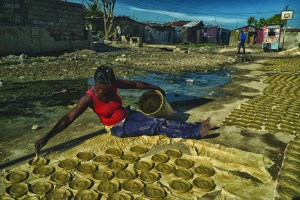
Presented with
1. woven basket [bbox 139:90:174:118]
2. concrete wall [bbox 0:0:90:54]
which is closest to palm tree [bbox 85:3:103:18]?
concrete wall [bbox 0:0:90:54]

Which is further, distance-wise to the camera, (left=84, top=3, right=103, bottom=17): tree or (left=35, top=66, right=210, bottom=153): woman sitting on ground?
(left=84, top=3, right=103, bottom=17): tree

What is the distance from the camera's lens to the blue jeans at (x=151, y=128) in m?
4.11

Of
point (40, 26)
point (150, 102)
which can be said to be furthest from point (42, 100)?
point (40, 26)

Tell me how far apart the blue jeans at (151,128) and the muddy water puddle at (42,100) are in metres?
1.10

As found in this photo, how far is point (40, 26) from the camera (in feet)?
56.8

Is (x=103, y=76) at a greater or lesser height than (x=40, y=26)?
lesser

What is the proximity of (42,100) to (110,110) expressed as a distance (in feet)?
11.9

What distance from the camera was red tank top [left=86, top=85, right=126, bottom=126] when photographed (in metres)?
3.78

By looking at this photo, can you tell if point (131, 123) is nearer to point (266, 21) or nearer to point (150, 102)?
point (150, 102)

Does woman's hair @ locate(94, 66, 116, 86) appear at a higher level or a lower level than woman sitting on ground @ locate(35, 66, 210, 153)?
higher

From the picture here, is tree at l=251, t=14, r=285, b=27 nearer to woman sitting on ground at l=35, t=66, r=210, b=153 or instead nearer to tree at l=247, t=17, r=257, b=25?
tree at l=247, t=17, r=257, b=25

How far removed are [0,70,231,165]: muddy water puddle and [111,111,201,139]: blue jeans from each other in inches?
43.1

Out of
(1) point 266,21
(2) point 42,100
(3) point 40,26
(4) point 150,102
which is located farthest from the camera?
(1) point 266,21

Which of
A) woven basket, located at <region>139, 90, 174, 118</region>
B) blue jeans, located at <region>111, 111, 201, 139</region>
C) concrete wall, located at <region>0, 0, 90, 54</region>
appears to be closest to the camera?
blue jeans, located at <region>111, 111, 201, 139</region>
